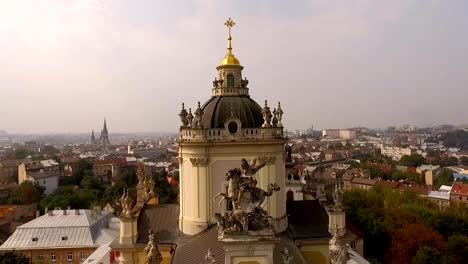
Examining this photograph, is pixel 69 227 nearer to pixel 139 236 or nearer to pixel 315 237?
pixel 139 236

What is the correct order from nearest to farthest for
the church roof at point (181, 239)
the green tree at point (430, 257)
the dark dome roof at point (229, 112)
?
the church roof at point (181, 239), the dark dome roof at point (229, 112), the green tree at point (430, 257)

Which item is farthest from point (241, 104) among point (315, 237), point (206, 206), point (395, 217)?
point (395, 217)

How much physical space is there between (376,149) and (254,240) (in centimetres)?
19559

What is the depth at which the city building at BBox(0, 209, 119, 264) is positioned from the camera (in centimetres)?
4006

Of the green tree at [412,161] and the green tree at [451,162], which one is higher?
the green tree at [412,161]

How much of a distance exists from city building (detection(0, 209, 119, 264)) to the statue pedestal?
29326 mm

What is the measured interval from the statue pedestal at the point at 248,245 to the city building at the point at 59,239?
29.3m

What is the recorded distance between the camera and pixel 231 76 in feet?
92.6

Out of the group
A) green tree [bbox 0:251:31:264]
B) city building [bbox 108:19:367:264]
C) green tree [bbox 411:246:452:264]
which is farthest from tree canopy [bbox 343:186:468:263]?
green tree [bbox 0:251:31:264]

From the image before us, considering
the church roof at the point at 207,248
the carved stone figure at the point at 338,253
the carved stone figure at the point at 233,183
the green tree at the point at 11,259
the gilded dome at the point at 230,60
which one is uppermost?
the gilded dome at the point at 230,60

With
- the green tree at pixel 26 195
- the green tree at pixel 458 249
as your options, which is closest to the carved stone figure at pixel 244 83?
the green tree at pixel 458 249

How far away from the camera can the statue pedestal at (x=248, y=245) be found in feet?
49.0

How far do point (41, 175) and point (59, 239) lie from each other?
59.1 m

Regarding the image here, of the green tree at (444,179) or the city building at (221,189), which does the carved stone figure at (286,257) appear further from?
the green tree at (444,179)
